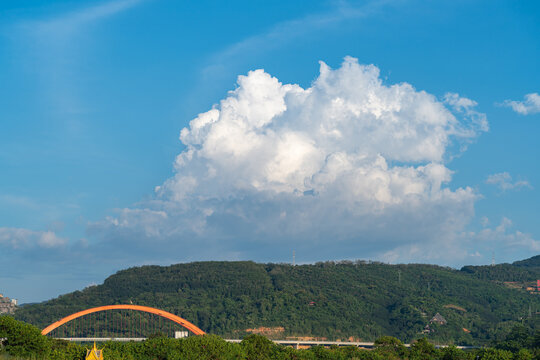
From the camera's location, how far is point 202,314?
189875mm

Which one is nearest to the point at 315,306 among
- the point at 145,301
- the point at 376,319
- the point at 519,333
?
the point at 376,319

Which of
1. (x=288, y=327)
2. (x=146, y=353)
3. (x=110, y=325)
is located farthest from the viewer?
(x=288, y=327)

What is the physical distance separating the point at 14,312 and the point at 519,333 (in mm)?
127293

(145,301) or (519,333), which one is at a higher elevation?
(145,301)

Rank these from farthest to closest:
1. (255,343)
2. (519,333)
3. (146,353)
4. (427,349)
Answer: (519,333) < (427,349) < (255,343) < (146,353)

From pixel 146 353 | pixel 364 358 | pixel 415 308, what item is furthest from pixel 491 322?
pixel 146 353

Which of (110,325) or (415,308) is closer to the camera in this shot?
(110,325)

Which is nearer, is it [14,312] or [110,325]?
[110,325]

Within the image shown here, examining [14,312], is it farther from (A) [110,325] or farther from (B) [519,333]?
(B) [519,333]

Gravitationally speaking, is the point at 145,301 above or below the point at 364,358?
above

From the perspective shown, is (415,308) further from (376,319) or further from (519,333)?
(519,333)

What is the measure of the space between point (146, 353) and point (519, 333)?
84.1m

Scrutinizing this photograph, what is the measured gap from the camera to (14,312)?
186 m

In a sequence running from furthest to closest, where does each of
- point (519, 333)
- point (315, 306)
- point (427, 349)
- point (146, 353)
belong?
1. point (315, 306)
2. point (519, 333)
3. point (427, 349)
4. point (146, 353)
